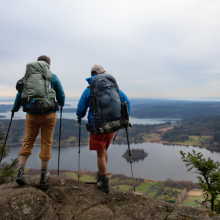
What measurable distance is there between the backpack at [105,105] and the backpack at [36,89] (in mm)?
754

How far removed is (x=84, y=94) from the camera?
3.04 meters

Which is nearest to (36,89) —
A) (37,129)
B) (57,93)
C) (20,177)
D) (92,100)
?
(57,93)

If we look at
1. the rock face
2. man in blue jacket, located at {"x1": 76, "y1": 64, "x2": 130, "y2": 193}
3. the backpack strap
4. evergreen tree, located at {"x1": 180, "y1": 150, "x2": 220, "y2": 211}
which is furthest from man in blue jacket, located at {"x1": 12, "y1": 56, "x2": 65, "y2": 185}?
evergreen tree, located at {"x1": 180, "y1": 150, "x2": 220, "y2": 211}

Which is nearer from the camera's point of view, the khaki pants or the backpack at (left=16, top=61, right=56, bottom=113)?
the backpack at (left=16, top=61, right=56, bottom=113)

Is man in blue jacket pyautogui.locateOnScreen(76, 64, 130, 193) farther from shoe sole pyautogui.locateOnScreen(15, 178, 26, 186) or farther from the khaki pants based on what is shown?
shoe sole pyautogui.locateOnScreen(15, 178, 26, 186)

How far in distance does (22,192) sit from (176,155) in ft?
225

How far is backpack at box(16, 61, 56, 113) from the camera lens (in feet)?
8.84

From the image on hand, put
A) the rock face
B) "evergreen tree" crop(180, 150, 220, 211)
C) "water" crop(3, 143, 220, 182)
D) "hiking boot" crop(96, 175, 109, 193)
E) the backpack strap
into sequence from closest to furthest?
the rock face
the backpack strap
"hiking boot" crop(96, 175, 109, 193)
"evergreen tree" crop(180, 150, 220, 211)
"water" crop(3, 143, 220, 182)

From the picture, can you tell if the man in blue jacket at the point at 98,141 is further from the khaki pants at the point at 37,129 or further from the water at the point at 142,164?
the water at the point at 142,164

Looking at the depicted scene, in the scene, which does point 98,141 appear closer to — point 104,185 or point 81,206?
point 104,185

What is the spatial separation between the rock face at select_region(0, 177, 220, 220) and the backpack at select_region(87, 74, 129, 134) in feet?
4.03

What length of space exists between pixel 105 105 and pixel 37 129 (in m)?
1.37

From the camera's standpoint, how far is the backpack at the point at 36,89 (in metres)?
2.70

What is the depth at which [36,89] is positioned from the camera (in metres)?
2.72
